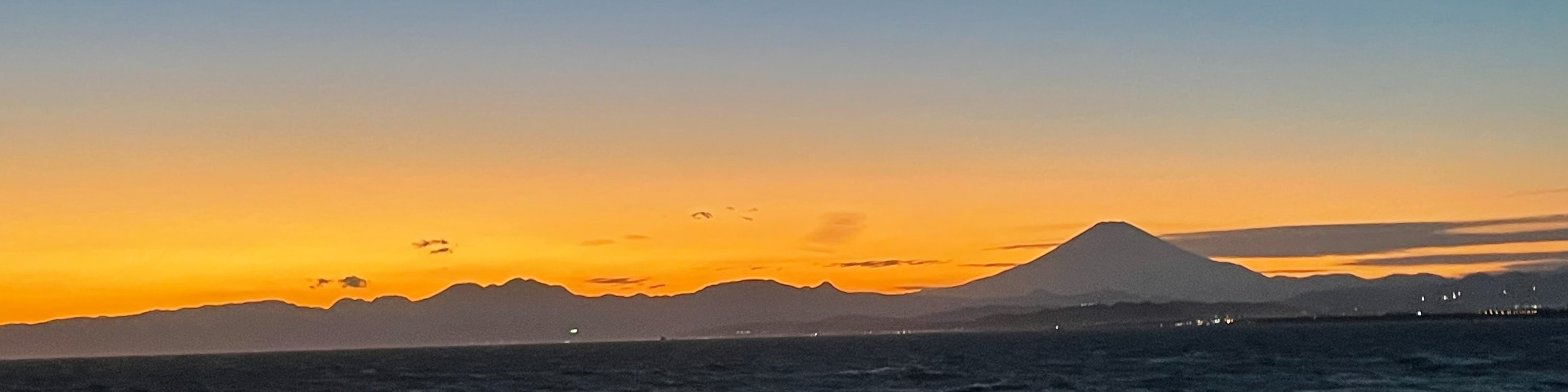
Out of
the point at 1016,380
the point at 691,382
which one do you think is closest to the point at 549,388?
the point at 691,382

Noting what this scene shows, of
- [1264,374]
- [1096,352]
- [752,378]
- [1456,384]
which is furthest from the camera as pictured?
[1096,352]

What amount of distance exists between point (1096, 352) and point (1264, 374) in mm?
69361

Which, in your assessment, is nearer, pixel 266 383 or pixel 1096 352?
pixel 266 383

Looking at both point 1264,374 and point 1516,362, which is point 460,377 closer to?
point 1264,374

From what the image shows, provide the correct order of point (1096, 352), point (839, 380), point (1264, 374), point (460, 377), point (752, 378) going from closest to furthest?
point (1264, 374) → point (839, 380) → point (752, 378) → point (460, 377) → point (1096, 352)

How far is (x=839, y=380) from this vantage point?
355ft

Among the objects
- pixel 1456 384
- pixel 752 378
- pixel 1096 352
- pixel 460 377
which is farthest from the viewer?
pixel 1096 352

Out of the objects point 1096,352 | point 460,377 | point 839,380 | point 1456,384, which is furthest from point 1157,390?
point 1096,352

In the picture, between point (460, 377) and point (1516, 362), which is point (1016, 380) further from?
point (460, 377)

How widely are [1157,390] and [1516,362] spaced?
118 ft

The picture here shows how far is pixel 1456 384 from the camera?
84688 mm

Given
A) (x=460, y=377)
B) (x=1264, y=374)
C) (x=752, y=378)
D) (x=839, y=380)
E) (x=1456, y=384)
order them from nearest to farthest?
(x=1456, y=384)
(x=1264, y=374)
(x=839, y=380)
(x=752, y=378)
(x=460, y=377)

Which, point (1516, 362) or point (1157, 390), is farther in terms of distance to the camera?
point (1516, 362)

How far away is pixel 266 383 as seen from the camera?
145 m
